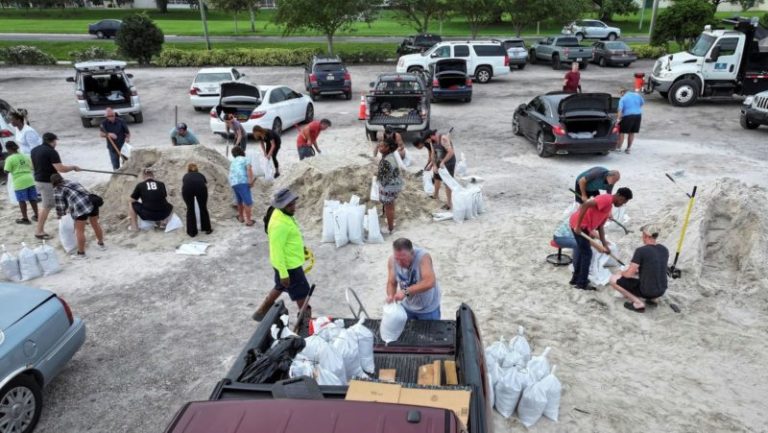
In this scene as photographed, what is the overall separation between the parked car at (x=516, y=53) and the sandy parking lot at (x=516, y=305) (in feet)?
55.5

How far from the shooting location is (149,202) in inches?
358

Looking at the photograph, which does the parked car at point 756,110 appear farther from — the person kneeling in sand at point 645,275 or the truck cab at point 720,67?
the person kneeling in sand at point 645,275

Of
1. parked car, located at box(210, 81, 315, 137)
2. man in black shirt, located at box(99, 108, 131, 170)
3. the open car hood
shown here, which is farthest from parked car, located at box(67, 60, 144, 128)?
the open car hood

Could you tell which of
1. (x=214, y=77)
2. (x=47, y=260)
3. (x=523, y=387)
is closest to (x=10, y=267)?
(x=47, y=260)

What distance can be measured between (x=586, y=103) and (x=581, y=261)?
702cm

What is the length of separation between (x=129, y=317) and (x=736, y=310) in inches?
300

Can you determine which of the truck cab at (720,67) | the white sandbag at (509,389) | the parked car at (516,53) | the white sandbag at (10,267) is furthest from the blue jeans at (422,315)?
the parked car at (516,53)

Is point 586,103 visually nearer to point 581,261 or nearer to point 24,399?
point 581,261

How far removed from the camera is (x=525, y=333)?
20.4 feet

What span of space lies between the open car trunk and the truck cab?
18.2 metres

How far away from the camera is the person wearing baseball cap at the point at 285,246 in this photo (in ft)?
19.3

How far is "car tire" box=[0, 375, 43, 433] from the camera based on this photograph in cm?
461

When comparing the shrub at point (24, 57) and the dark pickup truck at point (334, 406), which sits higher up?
the shrub at point (24, 57)

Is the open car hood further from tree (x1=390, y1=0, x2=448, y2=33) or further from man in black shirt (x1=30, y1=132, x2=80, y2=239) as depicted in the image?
tree (x1=390, y1=0, x2=448, y2=33)
